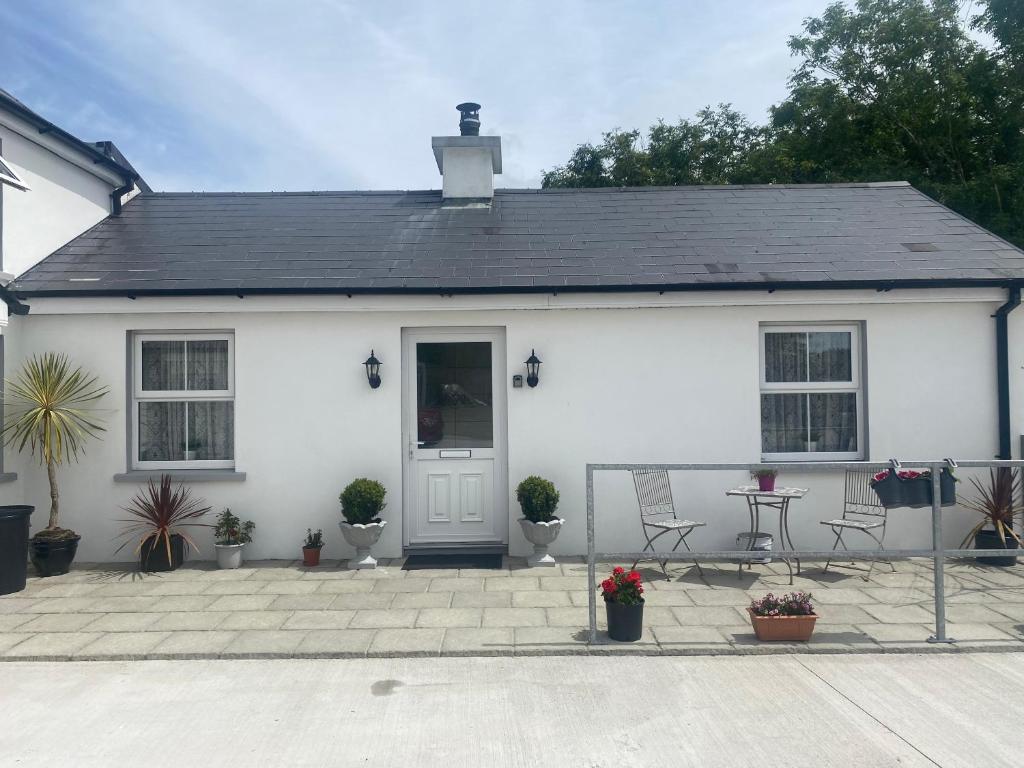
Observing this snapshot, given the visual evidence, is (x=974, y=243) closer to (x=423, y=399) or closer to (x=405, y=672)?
(x=423, y=399)

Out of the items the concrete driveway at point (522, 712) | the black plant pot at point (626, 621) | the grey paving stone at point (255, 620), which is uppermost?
the black plant pot at point (626, 621)

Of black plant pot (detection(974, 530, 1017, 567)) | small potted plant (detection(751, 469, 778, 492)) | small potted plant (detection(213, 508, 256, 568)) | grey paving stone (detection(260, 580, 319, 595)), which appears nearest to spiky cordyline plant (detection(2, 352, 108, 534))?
small potted plant (detection(213, 508, 256, 568))

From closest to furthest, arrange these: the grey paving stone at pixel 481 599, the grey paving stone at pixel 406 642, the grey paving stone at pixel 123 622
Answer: the grey paving stone at pixel 406 642
the grey paving stone at pixel 123 622
the grey paving stone at pixel 481 599

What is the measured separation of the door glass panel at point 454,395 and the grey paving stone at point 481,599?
7.05 feet

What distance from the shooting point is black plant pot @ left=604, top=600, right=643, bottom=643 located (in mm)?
5699

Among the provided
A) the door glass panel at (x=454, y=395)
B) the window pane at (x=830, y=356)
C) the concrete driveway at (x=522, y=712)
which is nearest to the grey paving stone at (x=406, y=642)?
the concrete driveway at (x=522, y=712)

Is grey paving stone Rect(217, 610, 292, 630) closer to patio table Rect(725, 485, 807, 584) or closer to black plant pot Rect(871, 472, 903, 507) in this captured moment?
patio table Rect(725, 485, 807, 584)

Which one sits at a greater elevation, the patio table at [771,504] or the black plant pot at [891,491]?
the black plant pot at [891,491]

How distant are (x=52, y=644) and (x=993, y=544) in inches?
348

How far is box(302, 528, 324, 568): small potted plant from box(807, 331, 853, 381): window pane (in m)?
5.81

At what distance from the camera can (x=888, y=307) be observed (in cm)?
867

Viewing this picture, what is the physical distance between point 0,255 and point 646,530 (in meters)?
7.59

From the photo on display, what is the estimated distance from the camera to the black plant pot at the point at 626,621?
570cm

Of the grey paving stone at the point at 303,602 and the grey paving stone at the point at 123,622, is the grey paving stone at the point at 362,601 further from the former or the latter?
the grey paving stone at the point at 123,622
